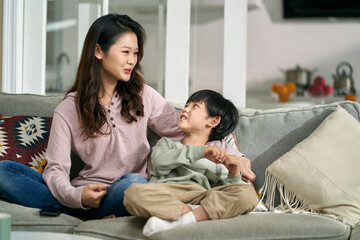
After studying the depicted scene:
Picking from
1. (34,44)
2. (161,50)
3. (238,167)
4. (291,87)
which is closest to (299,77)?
(291,87)

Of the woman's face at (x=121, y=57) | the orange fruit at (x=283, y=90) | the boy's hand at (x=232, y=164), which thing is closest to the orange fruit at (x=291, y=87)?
the orange fruit at (x=283, y=90)

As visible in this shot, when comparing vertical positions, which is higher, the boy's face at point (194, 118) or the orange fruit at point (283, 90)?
the orange fruit at point (283, 90)

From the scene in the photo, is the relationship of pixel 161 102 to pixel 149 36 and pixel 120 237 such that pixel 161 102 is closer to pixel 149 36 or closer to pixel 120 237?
pixel 120 237

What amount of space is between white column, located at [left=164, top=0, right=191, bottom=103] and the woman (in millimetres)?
510

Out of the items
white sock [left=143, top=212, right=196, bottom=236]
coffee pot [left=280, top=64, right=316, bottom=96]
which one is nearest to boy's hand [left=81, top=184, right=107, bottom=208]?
white sock [left=143, top=212, right=196, bottom=236]

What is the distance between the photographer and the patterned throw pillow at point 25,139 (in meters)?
2.10

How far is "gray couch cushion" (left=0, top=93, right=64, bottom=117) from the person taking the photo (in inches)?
91.3

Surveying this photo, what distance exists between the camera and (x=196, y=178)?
1.92 m

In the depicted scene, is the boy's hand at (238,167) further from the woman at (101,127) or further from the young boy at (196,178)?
the woman at (101,127)

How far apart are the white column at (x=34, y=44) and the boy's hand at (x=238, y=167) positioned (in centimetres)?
144

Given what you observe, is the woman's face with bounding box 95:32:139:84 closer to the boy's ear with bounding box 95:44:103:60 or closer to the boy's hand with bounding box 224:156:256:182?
the boy's ear with bounding box 95:44:103:60

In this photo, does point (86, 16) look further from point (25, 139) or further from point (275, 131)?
point (275, 131)

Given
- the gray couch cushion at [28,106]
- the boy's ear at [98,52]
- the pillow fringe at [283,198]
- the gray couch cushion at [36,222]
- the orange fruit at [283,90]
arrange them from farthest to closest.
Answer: the orange fruit at [283,90] → the gray couch cushion at [28,106] → the boy's ear at [98,52] → the pillow fringe at [283,198] → the gray couch cushion at [36,222]

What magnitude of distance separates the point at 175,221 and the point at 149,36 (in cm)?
186
